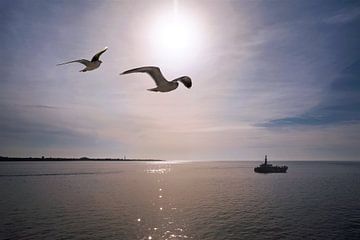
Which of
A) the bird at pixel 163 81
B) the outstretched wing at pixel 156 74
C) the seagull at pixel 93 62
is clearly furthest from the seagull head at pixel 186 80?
the seagull at pixel 93 62

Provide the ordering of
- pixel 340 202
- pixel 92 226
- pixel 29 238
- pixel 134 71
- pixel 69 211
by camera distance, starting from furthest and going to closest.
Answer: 1. pixel 340 202
2. pixel 69 211
3. pixel 92 226
4. pixel 29 238
5. pixel 134 71

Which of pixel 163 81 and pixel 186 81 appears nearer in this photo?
pixel 186 81

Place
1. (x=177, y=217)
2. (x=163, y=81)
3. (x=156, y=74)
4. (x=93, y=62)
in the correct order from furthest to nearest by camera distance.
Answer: (x=177, y=217), (x=93, y=62), (x=163, y=81), (x=156, y=74)

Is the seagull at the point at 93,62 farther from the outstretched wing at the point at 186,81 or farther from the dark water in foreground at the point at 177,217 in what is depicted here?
the dark water in foreground at the point at 177,217

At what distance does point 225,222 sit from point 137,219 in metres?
11.3

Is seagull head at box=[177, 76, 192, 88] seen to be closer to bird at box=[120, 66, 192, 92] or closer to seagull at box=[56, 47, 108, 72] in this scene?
bird at box=[120, 66, 192, 92]

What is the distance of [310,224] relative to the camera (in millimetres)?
37594

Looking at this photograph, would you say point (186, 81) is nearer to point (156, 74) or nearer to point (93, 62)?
point (156, 74)

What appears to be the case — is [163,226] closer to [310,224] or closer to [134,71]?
[310,224]

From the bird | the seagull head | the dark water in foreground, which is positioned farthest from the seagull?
the dark water in foreground

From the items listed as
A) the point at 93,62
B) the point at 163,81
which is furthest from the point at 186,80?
the point at 93,62

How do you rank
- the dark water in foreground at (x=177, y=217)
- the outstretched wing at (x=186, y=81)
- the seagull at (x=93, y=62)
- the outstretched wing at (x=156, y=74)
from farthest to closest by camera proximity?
the dark water in foreground at (x=177, y=217), the seagull at (x=93, y=62), the outstretched wing at (x=186, y=81), the outstretched wing at (x=156, y=74)

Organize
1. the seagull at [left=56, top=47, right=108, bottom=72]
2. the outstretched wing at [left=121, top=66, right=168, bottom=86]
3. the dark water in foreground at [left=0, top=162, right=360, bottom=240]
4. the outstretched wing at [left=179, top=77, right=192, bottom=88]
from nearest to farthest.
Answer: the outstretched wing at [left=121, top=66, right=168, bottom=86] < the outstretched wing at [left=179, top=77, right=192, bottom=88] < the seagull at [left=56, top=47, right=108, bottom=72] < the dark water in foreground at [left=0, top=162, right=360, bottom=240]

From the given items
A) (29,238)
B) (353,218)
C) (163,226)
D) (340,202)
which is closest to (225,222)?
(163,226)
